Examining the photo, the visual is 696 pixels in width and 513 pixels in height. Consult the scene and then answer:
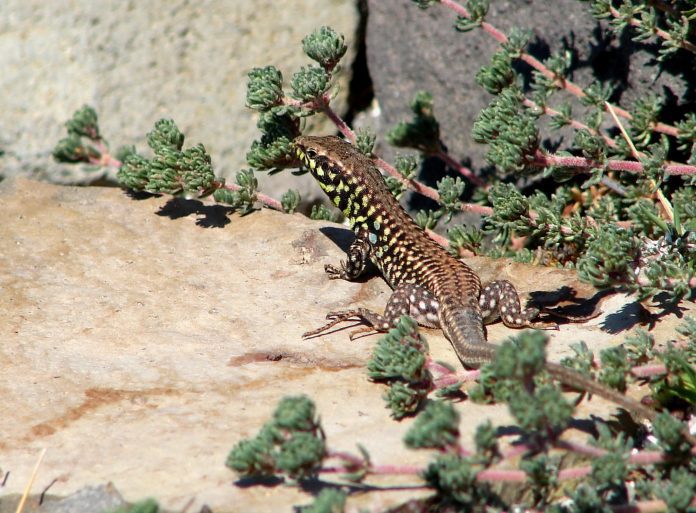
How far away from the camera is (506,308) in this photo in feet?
18.3

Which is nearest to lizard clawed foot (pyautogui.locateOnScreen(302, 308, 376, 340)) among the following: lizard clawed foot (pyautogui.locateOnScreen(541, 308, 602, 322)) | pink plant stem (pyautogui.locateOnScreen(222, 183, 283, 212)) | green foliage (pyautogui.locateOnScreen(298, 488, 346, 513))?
lizard clawed foot (pyautogui.locateOnScreen(541, 308, 602, 322))

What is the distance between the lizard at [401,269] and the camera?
5.41 m

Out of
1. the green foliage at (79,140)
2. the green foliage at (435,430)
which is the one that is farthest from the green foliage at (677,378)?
the green foliage at (79,140)

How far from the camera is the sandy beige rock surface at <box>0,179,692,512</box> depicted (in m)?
4.23

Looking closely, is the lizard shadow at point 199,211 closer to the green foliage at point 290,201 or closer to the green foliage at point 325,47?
the green foliage at point 290,201

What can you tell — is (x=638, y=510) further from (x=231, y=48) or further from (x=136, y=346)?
(x=231, y=48)

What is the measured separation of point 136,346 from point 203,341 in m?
0.38

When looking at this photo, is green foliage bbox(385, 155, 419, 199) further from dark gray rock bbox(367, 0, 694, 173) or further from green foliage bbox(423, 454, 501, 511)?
green foliage bbox(423, 454, 501, 511)

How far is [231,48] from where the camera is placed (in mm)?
8383

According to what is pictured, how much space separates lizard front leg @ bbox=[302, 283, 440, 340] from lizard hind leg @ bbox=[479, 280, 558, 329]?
0.31 m

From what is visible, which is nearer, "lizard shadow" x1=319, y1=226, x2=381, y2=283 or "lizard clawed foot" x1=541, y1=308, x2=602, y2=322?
"lizard clawed foot" x1=541, y1=308, x2=602, y2=322

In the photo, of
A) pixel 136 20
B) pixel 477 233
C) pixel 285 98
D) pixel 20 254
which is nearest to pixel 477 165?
pixel 477 233

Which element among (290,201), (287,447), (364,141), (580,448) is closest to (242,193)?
(290,201)

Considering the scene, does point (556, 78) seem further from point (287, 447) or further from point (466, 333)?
point (287, 447)
